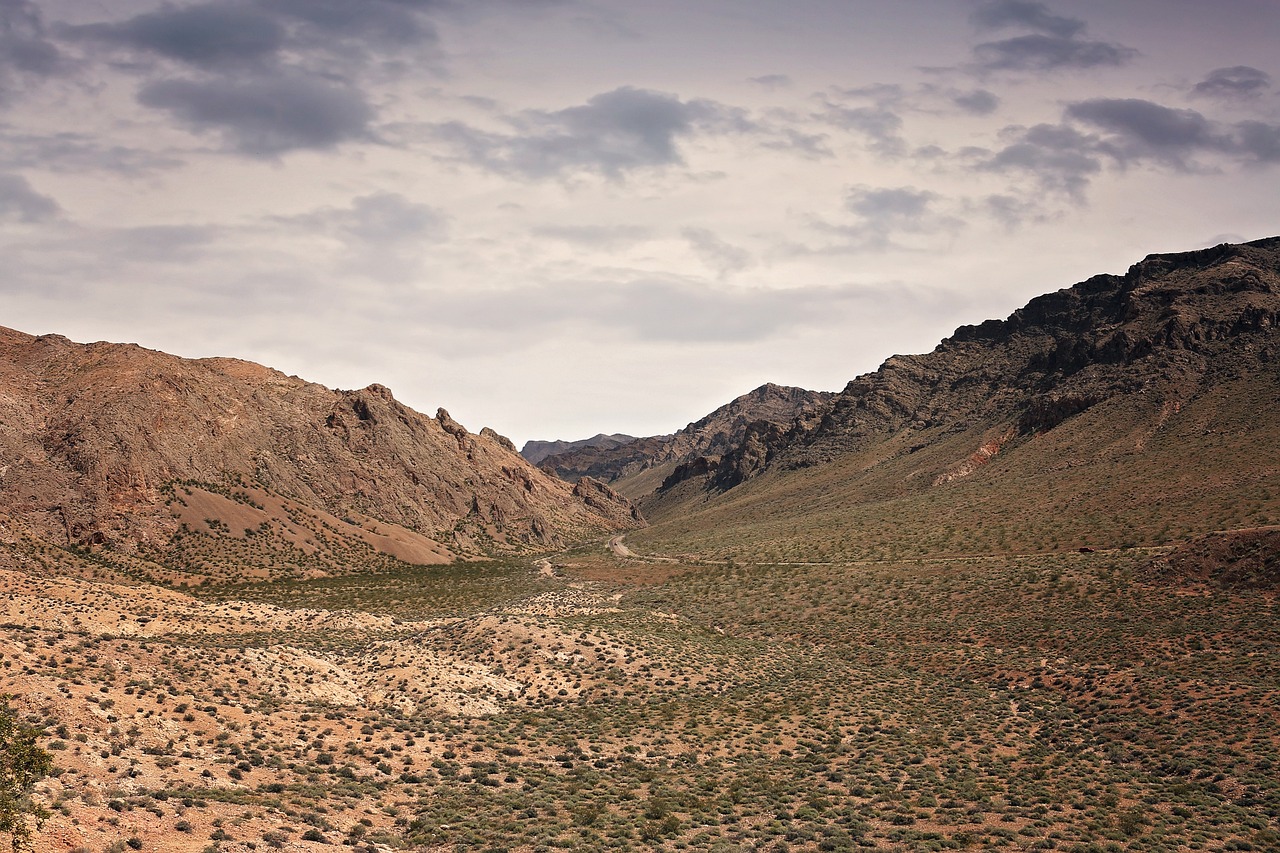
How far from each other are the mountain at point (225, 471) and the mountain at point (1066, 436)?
4077 cm

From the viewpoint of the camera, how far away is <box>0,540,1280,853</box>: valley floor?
19812mm

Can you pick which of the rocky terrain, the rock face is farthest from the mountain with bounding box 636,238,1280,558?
the rocky terrain

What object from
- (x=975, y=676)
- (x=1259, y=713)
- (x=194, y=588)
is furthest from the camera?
(x=194, y=588)

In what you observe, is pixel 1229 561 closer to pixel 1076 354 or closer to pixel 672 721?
pixel 672 721

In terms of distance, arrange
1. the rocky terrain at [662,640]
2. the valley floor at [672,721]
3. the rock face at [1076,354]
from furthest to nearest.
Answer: the rock face at [1076,354] < the rocky terrain at [662,640] < the valley floor at [672,721]

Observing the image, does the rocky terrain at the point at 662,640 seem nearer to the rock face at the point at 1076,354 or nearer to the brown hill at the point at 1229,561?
the brown hill at the point at 1229,561

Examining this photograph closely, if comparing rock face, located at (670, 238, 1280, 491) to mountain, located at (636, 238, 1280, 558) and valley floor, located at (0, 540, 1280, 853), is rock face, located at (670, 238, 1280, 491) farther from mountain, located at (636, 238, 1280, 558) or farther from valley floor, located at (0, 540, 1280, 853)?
valley floor, located at (0, 540, 1280, 853)

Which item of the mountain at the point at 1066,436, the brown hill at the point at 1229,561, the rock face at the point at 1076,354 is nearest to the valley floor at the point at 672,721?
the brown hill at the point at 1229,561

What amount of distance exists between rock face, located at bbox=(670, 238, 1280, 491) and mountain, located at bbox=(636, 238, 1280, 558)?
0.37 meters

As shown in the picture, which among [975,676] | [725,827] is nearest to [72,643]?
[725,827]

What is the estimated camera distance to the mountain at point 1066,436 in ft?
227

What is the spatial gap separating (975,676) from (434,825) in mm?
31015

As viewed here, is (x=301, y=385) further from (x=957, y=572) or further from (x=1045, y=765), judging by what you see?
(x=1045, y=765)

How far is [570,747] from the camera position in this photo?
93.6ft
